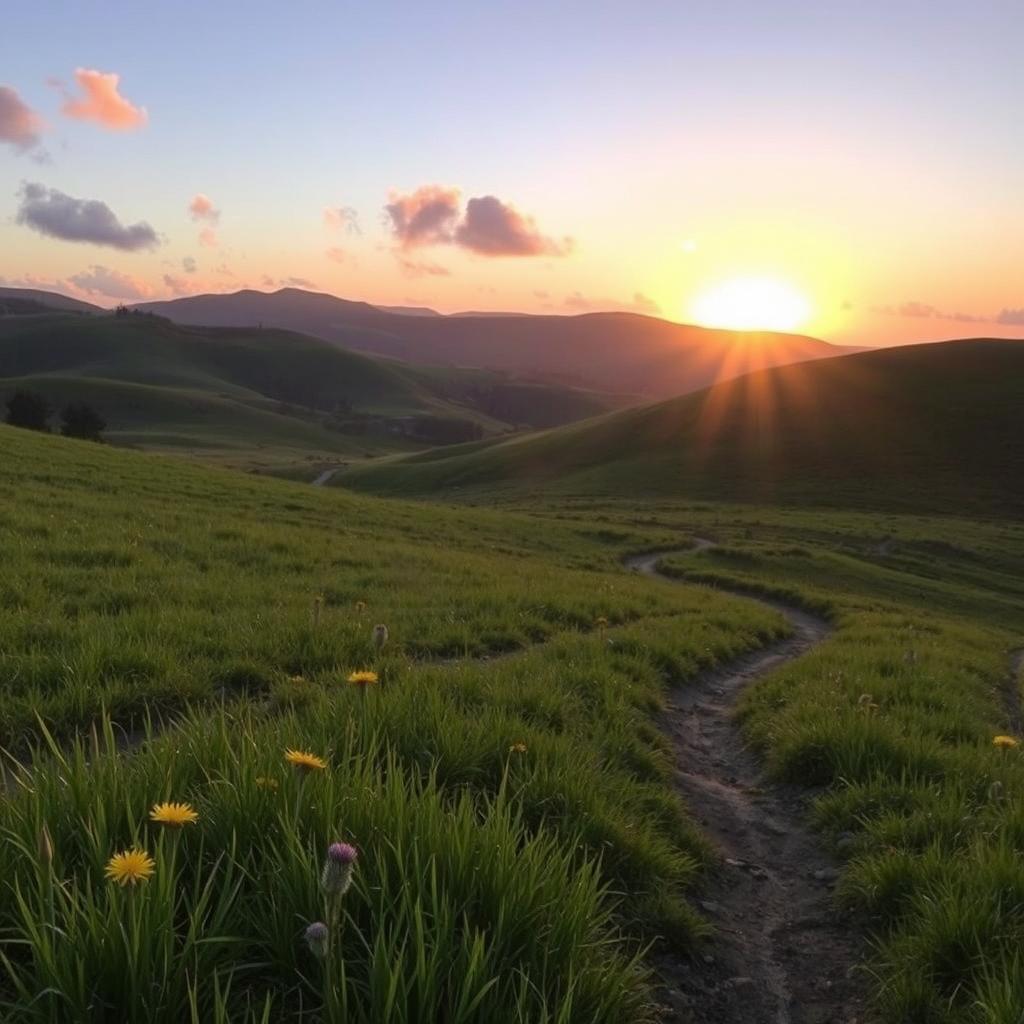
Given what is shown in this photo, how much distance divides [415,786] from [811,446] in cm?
7987

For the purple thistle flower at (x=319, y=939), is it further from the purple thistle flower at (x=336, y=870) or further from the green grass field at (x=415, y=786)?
the green grass field at (x=415, y=786)

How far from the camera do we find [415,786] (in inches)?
167

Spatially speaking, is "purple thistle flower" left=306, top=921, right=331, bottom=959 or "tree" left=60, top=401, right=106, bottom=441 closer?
"purple thistle flower" left=306, top=921, right=331, bottom=959

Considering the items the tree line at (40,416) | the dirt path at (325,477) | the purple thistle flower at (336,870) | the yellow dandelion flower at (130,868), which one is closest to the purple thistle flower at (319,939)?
the purple thistle flower at (336,870)

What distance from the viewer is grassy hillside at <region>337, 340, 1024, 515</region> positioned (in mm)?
69188

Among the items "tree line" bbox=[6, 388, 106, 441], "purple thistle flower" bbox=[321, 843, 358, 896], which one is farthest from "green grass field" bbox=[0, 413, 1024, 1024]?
"tree line" bbox=[6, 388, 106, 441]

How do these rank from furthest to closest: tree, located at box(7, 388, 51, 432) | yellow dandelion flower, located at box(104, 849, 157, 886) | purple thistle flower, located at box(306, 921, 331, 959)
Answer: tree, located at box(7, 388, 51, 432) < yellow dandelion flower, located at box(104, 849, 157, 886) < purple thistle flower, located at box(306, 921, 331, 959)

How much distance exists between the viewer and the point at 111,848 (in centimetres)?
304

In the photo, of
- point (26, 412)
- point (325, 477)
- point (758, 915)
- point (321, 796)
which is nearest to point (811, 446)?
point (325, 477)

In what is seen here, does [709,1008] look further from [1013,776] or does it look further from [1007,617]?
[1007,617]

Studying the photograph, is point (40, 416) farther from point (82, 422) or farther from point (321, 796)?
point (321, 796)

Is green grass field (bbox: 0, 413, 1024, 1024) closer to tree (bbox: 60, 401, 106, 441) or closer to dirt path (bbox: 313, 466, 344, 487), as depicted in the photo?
dirt path (bbox: 313, 466, 344, 487)

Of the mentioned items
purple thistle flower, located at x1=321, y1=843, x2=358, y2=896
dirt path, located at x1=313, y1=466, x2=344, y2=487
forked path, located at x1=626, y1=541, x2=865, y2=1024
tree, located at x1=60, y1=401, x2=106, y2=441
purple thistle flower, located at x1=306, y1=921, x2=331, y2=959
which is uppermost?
purple thistle flower, located at x1=321, y1=843, x2=358, y2=896

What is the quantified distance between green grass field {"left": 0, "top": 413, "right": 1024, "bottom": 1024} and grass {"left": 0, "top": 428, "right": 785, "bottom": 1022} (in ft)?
0.06
